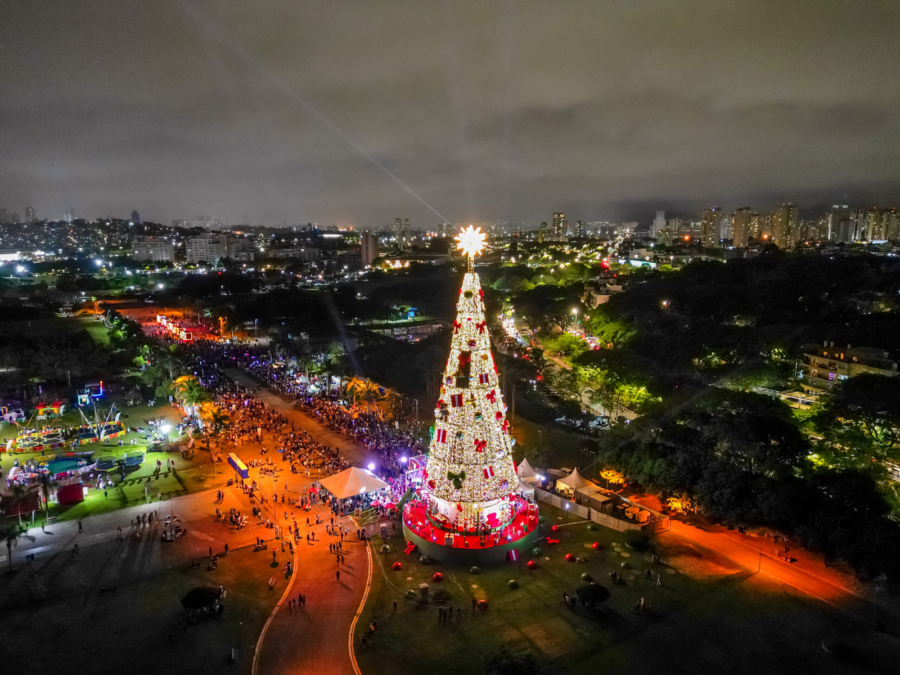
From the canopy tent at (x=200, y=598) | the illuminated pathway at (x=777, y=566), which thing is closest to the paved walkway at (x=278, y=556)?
the canopy tent at (x=200, y=598)

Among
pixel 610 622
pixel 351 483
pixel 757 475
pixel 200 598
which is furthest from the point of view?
pixel 351 483

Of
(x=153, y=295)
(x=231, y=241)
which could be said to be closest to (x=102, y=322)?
(x=153, y=295)

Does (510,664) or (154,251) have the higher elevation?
(154,251)

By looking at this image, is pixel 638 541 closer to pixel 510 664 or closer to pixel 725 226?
pixel 510 664

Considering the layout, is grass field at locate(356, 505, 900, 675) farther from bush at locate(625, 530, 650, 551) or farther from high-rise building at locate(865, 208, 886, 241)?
high-rise building at locate(865, 208, 886, 241)

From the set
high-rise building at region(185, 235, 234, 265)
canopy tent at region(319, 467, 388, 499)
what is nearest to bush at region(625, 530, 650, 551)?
canopy tent at region(319, 467, 388, 499)

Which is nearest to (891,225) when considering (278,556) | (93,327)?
(93,327)

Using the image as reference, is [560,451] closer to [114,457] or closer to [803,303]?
[114,457]
